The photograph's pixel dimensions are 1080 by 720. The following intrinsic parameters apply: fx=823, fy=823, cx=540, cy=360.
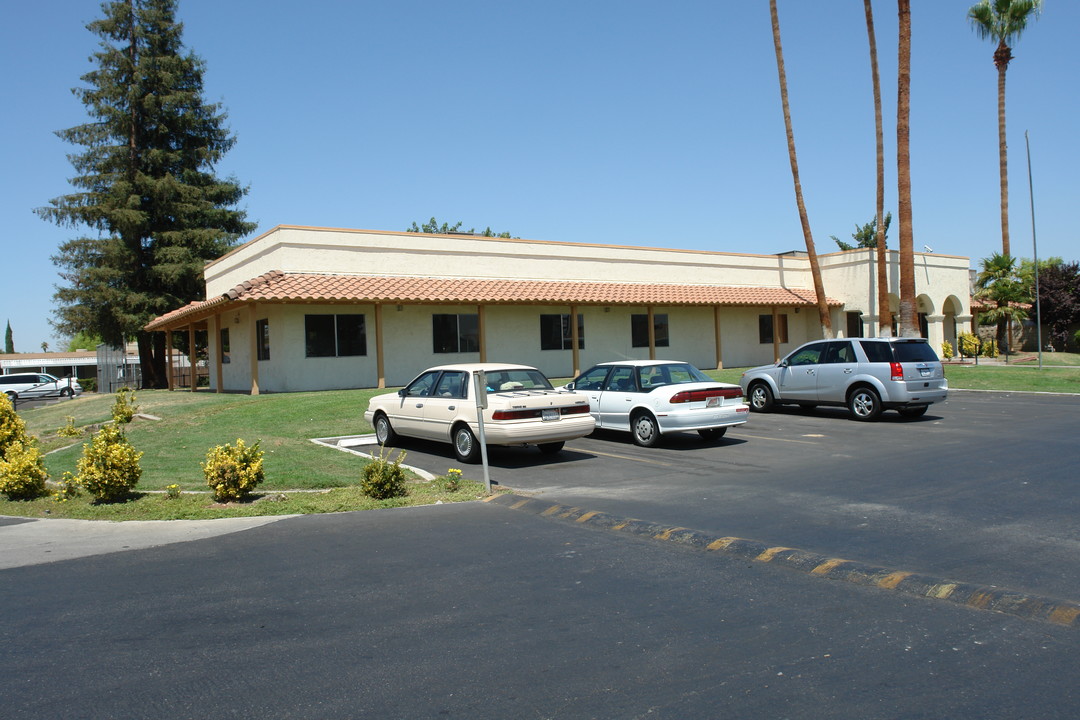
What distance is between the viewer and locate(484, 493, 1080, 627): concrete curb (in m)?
5.17

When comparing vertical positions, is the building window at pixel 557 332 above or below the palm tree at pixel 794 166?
below

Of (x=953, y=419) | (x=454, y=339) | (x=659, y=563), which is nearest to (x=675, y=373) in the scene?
(x=953, y=419)

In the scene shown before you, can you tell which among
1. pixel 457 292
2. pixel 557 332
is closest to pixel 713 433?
pixel 457 292

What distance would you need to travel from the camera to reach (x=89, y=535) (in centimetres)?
853

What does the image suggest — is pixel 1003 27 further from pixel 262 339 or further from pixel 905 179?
pixel 262 339

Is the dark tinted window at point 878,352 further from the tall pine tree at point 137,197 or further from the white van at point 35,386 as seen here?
the white van at point 35,386

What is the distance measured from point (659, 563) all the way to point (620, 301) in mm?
22201

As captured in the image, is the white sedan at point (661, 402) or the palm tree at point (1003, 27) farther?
the palm tree at point (1003, 27)

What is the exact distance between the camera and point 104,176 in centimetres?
3934

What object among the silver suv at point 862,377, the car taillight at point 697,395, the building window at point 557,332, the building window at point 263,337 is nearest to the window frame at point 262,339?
the building window at point 263,337

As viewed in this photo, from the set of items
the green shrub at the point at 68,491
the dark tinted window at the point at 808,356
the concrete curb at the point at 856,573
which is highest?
the dark tinted window at the point at 808,356

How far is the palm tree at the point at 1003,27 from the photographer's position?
136 ft

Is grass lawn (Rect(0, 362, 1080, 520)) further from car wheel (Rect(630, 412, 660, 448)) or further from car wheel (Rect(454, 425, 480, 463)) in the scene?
car wheel (Rect(630, 412, 660, 448))

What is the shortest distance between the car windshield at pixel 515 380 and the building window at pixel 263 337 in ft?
47.1
